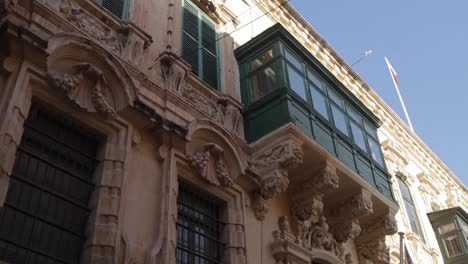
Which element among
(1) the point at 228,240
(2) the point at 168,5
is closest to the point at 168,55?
(2) the point at 168,5

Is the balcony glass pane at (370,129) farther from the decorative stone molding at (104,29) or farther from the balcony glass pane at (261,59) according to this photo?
the decorative stone molding at (104,29)

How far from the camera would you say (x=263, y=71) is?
1185cm

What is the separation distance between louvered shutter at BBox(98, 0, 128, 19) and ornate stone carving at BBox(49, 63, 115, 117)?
220 cm

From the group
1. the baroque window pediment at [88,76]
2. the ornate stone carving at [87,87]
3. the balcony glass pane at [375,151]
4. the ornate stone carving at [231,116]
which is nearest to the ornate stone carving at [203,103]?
the ornate stone carving at [231,116]

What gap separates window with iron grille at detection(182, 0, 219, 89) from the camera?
436 inches

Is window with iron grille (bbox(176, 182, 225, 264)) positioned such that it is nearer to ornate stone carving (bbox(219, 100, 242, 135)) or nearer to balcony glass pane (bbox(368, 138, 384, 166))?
ornate stone carving (bbox(219, 100, 242, 135))

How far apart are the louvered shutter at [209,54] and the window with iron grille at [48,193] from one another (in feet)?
12.9

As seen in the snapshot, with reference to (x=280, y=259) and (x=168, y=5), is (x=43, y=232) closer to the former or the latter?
(x=280, y=259)

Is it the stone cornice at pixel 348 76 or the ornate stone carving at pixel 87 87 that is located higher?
the stone cornice at pixel 348 76

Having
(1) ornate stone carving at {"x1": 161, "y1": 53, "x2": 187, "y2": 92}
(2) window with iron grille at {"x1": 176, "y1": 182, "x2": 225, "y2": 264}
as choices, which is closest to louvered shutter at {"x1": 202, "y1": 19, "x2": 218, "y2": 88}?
(1) ornate stone carving at {"x1": 161, "y1": 53, "x2": 187, "y2": 92}

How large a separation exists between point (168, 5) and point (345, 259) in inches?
258

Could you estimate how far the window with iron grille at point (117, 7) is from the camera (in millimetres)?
9773

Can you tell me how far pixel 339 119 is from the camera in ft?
41.1

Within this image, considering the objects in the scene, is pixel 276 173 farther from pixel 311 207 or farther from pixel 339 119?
pixel 339 119
